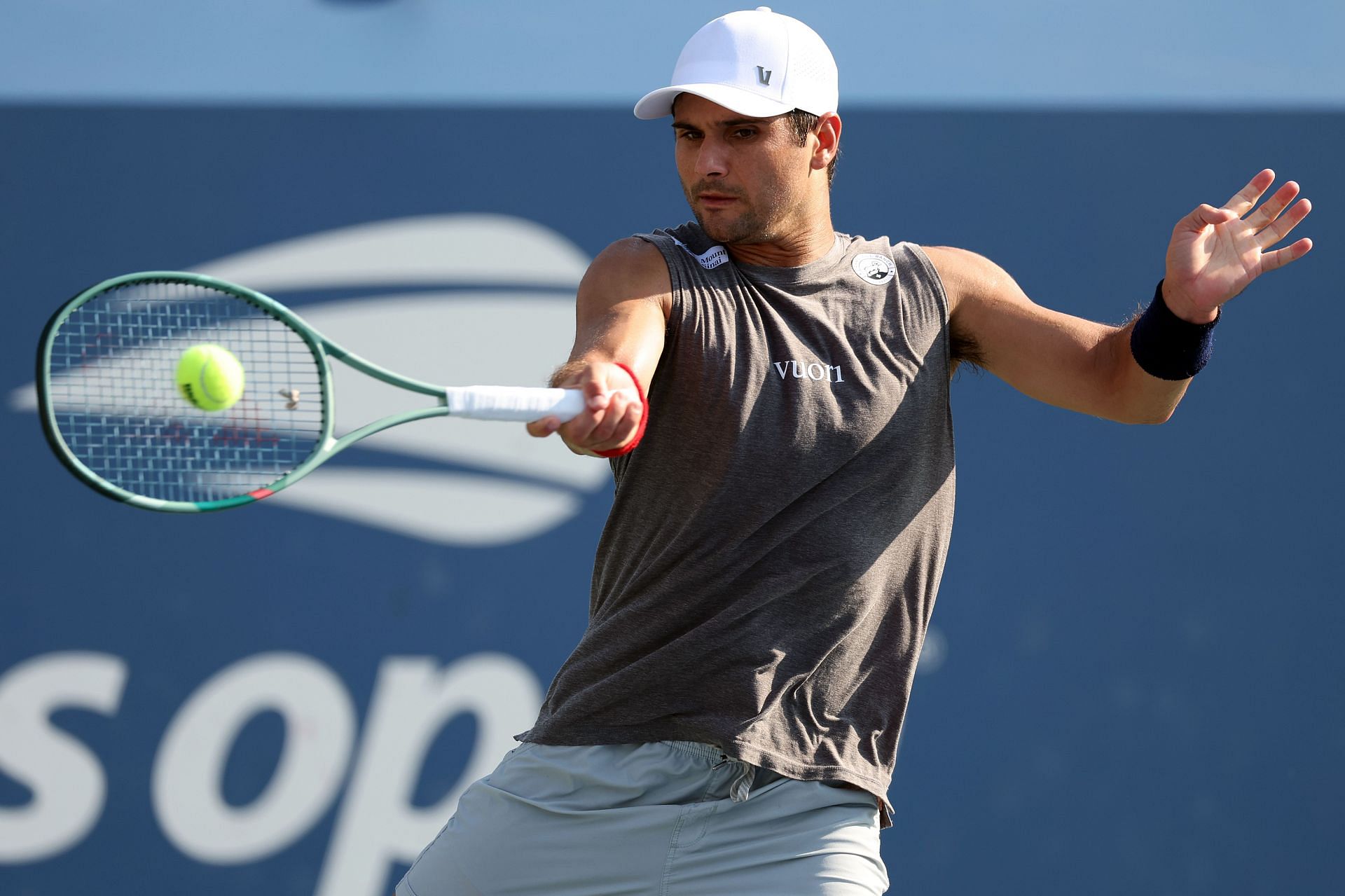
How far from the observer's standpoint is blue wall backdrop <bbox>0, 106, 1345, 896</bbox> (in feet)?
12.1

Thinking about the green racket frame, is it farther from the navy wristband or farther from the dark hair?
the navy wristband

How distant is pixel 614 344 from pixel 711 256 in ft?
1.10

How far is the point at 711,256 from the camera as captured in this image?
2.37m

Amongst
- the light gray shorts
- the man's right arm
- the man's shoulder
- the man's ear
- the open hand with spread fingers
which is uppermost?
the man's ear

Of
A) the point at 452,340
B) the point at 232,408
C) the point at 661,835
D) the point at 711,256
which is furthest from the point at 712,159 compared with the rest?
the point at 452,340

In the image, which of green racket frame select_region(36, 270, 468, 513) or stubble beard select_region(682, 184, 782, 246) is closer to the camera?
green racket frame select_region(36, 270, 468, 513)

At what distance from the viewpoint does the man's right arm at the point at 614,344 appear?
74.4 inches

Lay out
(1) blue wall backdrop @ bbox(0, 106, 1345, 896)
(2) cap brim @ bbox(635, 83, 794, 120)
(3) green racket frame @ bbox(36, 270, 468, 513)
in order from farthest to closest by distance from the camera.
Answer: (1) blue wall backdrop @ bbox(0, 106, 1345, 896) < (2) cap brim @ bbox(635, 83, 794, 120) < (3) green racket frame @ bbox(36, 270, 468, 513)

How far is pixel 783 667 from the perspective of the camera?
7.27 ft

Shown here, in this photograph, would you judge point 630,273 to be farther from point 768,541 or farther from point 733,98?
point 768,541

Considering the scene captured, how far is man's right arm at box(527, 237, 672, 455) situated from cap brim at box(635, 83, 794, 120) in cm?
25

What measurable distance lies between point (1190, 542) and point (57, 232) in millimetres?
3152

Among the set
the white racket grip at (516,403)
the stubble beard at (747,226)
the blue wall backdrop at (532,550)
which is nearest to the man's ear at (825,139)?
the stubble beard at (747,226)

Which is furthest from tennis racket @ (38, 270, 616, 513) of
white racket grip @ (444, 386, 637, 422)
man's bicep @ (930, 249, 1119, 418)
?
man's bicep @ (930, 249, 1119, 418)
